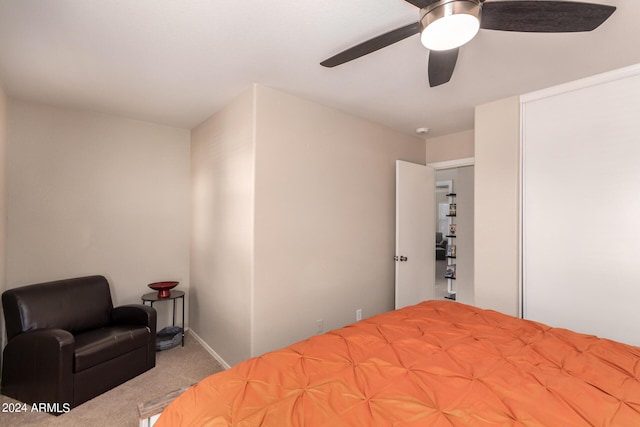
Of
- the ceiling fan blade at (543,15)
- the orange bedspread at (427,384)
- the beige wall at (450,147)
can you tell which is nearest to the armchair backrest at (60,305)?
the orange bedspread at (427,384)

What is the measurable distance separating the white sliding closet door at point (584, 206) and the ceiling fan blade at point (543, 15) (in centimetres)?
138

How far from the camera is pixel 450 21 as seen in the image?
117 centimetres

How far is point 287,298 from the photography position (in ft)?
8.40

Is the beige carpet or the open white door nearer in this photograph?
the beige carpet

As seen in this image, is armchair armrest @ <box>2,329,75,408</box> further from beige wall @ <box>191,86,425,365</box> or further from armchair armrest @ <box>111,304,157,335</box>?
beige wall @ <box>191,86,425,365</box>

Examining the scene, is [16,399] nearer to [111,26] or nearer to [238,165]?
[238,165]

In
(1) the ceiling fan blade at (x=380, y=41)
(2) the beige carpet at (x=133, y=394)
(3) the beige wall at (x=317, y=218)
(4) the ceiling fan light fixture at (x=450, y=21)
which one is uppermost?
(1) the ceiling fan blade at (x=380, y=41)

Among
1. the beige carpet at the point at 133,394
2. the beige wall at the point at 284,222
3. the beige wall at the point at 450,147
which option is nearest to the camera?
the beige carpet at the point at 133,394

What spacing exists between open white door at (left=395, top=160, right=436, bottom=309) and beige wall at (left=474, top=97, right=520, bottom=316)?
0.84 metres

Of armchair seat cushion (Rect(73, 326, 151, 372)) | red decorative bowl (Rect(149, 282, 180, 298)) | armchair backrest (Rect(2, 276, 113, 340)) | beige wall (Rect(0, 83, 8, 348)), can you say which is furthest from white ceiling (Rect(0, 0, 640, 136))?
armchair seat cushion (Rect(73, 326, 151, 372))

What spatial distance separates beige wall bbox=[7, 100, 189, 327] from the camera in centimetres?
267

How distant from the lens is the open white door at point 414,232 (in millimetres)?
3465

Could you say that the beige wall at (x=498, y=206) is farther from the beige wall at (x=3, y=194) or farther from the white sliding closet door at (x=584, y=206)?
the beige wall at (x=3, y=194)

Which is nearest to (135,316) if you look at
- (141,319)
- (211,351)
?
(141,319)
